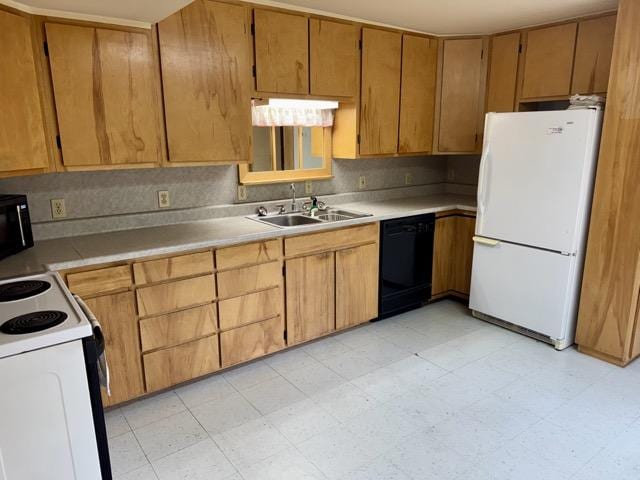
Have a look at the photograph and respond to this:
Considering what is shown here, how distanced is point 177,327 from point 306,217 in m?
1.29

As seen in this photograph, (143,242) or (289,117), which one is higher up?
(289,117)

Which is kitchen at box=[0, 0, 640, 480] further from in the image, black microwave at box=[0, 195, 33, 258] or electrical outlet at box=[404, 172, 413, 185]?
electrical outlet at box=[404, 172, 413, 185]

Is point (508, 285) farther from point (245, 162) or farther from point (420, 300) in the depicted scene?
point (245, 162)

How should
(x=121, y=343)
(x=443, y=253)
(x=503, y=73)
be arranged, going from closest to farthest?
(x=121, y=343) < (x=503, y=73) < (x=443, y=253)

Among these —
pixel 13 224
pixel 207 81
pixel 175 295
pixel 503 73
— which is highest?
pixel 503 73

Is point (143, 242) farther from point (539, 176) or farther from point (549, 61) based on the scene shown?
point (549, 61)

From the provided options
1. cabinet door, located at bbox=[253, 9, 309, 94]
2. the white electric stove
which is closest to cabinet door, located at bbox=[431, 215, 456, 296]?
cabinet door, located at bbox=[253, 9, 309, 94]

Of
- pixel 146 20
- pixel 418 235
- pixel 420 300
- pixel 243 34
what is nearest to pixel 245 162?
pixel 243 34

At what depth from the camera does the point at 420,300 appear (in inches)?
149

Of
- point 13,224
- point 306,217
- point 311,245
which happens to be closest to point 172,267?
point 13,224

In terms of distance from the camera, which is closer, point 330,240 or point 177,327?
point 177,327

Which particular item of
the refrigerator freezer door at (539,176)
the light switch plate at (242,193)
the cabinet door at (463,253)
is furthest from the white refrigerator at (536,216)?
the light switch plate at (242,193)

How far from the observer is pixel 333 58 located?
3.15m

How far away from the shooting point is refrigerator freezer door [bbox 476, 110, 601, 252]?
2.79 metres
